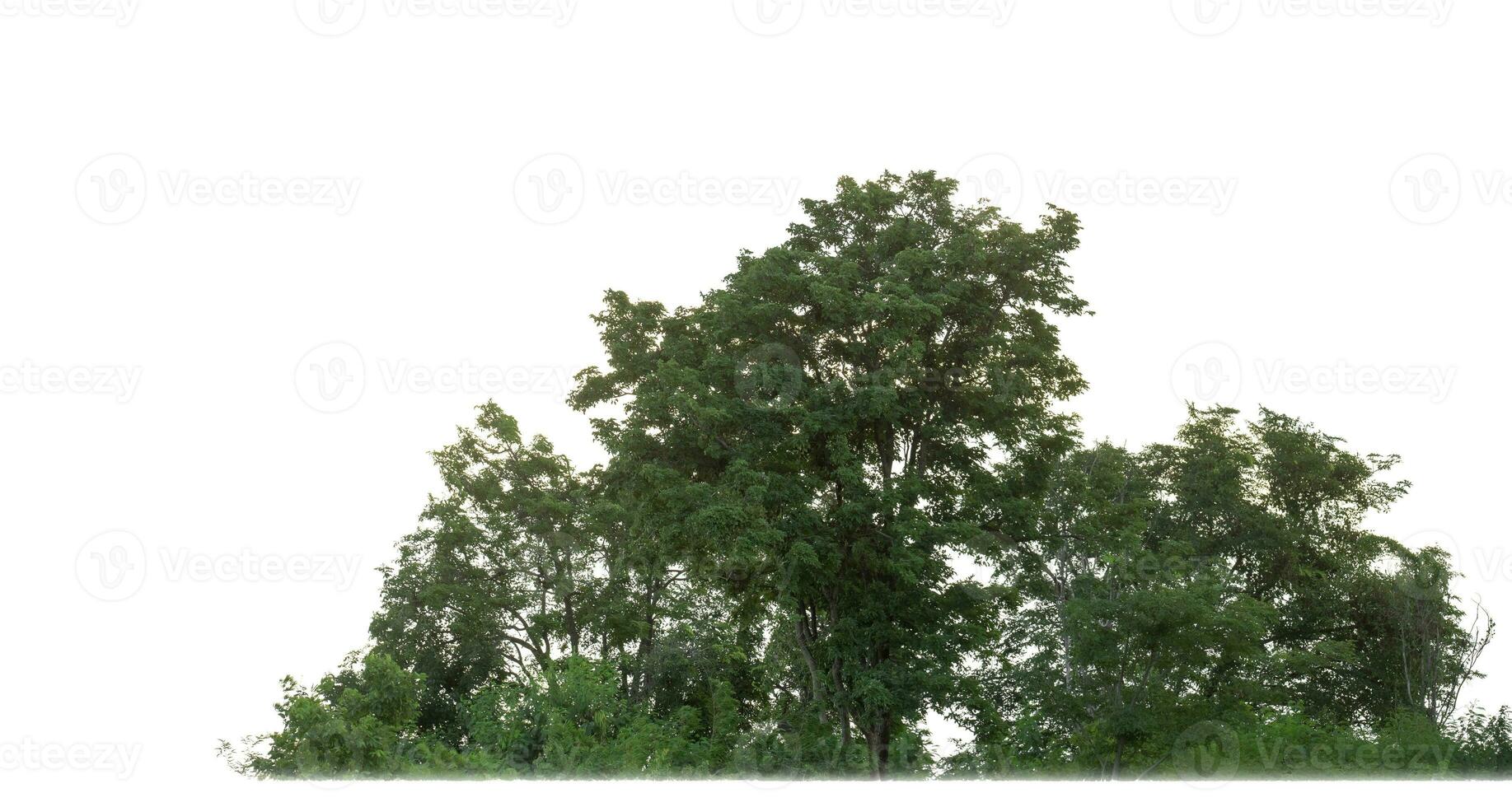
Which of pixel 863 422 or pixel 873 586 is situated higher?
pixel 863 422

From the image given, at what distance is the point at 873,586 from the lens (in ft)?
70.5

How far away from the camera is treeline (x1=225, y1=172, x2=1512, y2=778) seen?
54.2 ft

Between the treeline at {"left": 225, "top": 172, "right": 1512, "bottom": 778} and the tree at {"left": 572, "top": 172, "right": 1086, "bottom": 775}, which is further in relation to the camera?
the tree at {"left": 572, "top": 172, "right": 1086, "bottom": 775}

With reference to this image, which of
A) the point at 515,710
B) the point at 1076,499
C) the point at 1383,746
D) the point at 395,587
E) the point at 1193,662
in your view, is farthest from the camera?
the point at 395,587

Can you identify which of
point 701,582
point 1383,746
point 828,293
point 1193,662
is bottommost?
point 1383,746

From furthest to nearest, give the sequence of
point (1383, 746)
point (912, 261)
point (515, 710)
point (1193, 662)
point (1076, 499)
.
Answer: point (1076, 499) < point (912, 261) < point (515, 710) < point (1383, 746) < point (1193, 662)

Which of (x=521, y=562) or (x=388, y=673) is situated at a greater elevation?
(x=521, y=562)

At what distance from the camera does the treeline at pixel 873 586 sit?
54.2 feet

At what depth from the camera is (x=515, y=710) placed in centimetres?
1892

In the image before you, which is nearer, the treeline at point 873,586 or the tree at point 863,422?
the treeline at point 873,586

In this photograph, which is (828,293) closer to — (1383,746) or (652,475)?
(652,475)

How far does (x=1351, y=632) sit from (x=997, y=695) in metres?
14.6

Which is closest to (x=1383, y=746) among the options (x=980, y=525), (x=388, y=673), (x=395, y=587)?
(x=980, y=525)

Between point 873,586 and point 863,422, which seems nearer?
point 873,586
